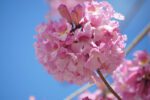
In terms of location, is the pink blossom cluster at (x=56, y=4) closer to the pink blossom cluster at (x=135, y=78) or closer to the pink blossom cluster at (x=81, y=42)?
the pink blossom cluster at (x=81, y=42)

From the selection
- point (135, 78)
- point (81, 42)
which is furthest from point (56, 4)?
point (135, 78)

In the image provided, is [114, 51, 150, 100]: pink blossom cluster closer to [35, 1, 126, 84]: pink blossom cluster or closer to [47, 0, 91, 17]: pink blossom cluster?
[35, 1, 126, 84]: pink blossom cluster

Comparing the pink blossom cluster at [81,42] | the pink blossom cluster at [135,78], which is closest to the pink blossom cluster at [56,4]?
the pink blossom cluster at [81,42]

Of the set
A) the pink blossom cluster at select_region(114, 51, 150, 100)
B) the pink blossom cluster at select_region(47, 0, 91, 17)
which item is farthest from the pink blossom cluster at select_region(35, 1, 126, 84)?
the pink blossom cluster at select_region(114, 51, 150, 100)

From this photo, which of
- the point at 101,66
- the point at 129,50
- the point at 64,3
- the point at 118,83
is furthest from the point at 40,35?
the point at 129,50

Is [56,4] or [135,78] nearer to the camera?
[56,4]

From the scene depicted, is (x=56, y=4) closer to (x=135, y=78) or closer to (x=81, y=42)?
(x=81, y=42)

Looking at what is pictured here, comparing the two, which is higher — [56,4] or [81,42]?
[56,4]
